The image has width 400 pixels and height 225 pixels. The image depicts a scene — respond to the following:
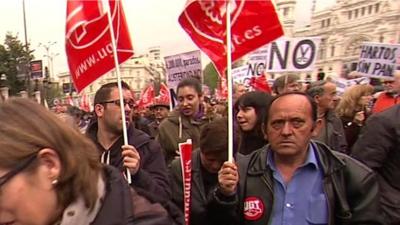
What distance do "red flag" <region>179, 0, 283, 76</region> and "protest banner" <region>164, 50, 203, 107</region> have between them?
386 cm

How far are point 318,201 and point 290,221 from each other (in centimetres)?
16

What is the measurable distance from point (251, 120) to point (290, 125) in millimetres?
1571

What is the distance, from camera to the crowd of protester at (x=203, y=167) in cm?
128

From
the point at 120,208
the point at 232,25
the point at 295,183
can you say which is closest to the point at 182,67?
the point at 232,25

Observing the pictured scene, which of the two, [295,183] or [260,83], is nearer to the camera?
[295,183]

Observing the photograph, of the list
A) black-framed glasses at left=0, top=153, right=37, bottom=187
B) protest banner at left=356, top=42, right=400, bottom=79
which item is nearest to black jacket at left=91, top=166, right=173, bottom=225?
black-framed glasses at left=0, top=153, right=37, bottom=187

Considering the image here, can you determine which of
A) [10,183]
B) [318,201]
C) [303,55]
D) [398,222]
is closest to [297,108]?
[318,201]

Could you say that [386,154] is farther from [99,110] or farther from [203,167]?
[99,110]

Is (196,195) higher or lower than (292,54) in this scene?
lower

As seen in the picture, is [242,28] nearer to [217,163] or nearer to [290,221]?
[217,163]

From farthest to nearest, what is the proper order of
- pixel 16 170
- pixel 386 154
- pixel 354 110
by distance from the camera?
1. pixel 354 110
2. pixel 386 154
3. pixel 16 170

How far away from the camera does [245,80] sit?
10.6 meters

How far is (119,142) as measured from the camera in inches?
133

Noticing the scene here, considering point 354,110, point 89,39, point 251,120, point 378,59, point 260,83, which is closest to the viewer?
point 89,39
